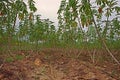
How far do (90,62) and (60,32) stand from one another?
1322 cm

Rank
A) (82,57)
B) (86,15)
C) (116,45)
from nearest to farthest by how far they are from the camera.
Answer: (86,15) → (82,57) → (116,45)

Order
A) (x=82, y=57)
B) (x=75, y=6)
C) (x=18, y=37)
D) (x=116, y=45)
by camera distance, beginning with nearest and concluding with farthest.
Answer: (x=75, y=6) → (x=82, y=57) → (x=116, y=45) → (x=18, y=37)

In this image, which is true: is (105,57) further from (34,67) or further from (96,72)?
(34,67)

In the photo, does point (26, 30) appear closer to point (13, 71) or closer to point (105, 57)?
point (105, 57)

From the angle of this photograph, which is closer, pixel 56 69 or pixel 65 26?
pixel 56 69

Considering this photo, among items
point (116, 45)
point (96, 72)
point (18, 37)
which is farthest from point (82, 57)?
point (18, 37)

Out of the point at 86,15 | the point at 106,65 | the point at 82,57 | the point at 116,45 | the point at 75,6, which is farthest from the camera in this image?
the point at 116,45

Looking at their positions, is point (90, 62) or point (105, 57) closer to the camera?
point (90, 62)

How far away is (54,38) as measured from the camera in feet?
111

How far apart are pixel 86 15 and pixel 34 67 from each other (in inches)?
179

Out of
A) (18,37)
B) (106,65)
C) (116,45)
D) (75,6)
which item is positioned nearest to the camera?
(75,6)

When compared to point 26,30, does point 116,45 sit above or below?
below

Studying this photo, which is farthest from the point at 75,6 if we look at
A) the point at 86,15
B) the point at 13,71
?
the point at 13,71

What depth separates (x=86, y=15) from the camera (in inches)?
688
